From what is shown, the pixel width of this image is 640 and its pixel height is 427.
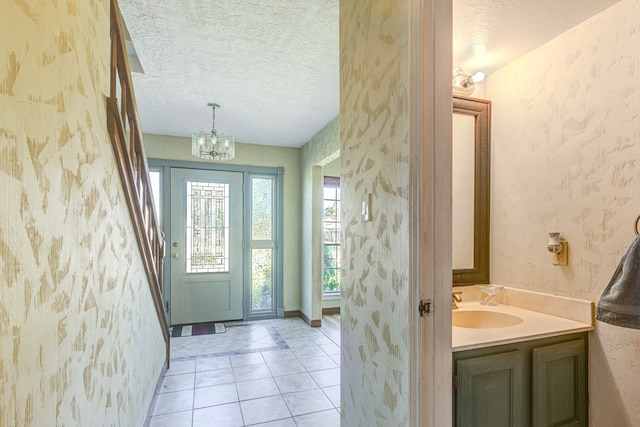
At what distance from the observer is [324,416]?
218 cm

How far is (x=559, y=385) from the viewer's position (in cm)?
145

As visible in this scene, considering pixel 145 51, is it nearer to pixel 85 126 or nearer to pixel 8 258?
pixel 85 126

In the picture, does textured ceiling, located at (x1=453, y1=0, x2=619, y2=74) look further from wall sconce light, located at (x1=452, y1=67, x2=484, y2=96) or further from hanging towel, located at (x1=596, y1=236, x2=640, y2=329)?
hanging towel, located at (x1=596, y1=236, x2=640, y2=329)

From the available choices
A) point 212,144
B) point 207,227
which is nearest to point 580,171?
point 212,144

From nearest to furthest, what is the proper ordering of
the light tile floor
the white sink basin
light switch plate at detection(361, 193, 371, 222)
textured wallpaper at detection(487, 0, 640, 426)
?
light switch plate at detection(361, 193, 371, 222)
textured wallpaper at detection(487, 0, 640, 426)
the white sink basin
the light tile floor

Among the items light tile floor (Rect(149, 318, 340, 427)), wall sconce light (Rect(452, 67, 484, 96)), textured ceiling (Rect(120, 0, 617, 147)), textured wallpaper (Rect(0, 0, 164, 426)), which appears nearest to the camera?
textured wallpaper (Rect(0, 0, 164, 426))

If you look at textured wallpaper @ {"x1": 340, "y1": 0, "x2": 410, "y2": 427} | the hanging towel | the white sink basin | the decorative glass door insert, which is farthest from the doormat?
the hanging towel

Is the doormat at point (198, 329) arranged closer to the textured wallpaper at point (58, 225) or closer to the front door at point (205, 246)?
the front door at point (205, 246)

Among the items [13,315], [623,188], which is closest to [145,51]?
[13,315]

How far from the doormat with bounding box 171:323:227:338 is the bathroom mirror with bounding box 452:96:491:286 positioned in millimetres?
3041

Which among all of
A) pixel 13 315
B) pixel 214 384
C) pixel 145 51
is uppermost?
pixel 145 51

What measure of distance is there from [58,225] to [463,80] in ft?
7.14

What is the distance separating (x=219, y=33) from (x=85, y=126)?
118 centimetres

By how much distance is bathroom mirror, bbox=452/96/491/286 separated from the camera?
6.79 feet
